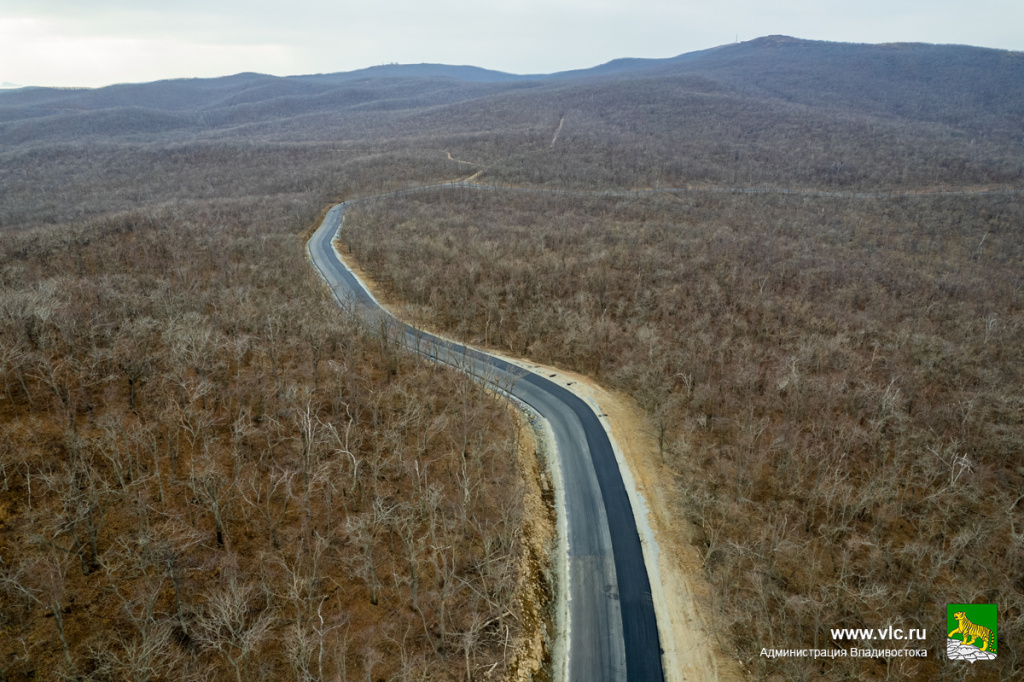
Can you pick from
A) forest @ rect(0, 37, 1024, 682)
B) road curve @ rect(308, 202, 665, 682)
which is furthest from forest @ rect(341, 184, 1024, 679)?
road curve @ rect(308, 202, 665, 682)

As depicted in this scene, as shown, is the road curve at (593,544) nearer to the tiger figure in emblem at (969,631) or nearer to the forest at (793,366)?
the forest at (793,366)

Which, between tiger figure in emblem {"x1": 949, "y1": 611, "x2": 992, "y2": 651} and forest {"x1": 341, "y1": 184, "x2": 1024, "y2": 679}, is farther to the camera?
forest {"x1": 341, "y1": 184, "x2": 1024, "y2": 679}

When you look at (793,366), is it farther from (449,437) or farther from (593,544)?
(449,437)

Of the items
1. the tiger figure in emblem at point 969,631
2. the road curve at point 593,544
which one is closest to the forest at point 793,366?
the tiger figure in emblem at point 969,631

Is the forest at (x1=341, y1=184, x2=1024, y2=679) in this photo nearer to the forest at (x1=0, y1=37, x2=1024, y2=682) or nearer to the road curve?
the forest at (x1=0, y1=37, x2=1024, y2=682)

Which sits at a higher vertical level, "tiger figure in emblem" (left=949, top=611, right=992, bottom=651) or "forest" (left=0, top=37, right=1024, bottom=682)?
"forest" (left=0, top=37, right=1024, bottom=682)

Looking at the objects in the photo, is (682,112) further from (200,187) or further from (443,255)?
(200,187)

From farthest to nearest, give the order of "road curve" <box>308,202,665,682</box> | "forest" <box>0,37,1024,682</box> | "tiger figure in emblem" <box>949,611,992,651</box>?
1. "road curve" <box>308,202,665,682</box>
2. "tiger figure in emblem" <box>949,611,992,651</box>
3. "forest" <box>0,37,1024,682</box>

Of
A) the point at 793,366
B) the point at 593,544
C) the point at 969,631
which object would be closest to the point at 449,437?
the point at 593,544
